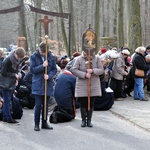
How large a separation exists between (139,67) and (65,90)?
11.9 feet

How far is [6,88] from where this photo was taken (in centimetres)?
730

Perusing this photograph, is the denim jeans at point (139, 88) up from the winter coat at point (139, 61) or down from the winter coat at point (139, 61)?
down

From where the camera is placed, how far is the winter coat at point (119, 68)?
10.8 metres

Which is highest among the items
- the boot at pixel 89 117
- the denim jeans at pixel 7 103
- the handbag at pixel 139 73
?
the handbag at pixel 139 73

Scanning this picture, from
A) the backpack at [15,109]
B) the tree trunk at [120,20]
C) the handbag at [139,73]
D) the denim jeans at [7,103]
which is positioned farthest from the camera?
the tree trunk at [120,20]

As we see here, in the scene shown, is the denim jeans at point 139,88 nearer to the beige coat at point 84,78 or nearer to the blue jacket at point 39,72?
the beige coat at point 84,78

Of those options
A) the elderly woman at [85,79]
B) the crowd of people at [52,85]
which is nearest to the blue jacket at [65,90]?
the crowd of people at [52,85]

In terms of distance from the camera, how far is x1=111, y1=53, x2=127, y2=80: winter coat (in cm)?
1084

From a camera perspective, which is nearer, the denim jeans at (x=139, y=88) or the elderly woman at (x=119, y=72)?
the elderly woman at (x=119, y=72)

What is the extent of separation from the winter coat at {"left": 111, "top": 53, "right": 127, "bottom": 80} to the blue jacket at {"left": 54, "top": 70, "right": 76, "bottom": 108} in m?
3.01

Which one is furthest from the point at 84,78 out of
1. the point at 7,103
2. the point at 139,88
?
the point at 139,88

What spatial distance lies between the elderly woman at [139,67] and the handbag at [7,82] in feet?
15.9

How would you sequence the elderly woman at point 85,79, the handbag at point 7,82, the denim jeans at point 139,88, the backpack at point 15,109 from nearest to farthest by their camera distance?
the elderly woman at point 85,79, the handbag at point 7,82, the backpack at point 15,109, the denim jeans at point 139,88

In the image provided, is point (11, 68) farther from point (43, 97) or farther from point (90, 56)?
point (90, 56)
